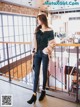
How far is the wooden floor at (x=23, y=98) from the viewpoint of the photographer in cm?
275

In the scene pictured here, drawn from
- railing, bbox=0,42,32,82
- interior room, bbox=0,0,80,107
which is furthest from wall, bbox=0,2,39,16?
railing, bbox=0,42,32,82

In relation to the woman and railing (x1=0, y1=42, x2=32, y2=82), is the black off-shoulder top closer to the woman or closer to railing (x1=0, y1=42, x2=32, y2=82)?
the woman

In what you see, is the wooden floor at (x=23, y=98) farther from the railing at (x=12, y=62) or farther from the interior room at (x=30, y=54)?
the railing at (x=12, y=62)

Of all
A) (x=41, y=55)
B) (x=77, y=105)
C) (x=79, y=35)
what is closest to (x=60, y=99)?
(x=77, y=105)

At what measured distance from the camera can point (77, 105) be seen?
274 cm

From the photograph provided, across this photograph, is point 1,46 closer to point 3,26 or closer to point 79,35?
point 3,26

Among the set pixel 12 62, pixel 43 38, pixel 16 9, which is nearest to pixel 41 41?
pixel 43 38

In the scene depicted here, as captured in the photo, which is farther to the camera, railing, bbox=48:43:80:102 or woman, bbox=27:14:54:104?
railing, bbox=48:43:80:102

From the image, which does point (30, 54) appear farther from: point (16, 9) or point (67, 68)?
point (16, 9)

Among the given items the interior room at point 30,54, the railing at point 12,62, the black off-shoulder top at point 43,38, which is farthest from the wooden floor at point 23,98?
the railing at point 12,62

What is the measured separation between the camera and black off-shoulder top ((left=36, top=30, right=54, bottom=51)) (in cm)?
258

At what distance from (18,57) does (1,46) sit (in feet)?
4.18

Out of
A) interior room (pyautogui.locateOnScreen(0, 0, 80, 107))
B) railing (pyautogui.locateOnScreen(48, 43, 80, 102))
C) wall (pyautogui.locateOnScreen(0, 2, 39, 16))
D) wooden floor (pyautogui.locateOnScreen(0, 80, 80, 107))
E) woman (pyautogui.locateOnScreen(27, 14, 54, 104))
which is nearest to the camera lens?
woman (pyautogui.locateOnScreen(27, 14, 54, 104))

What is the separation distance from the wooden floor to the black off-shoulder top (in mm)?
898
